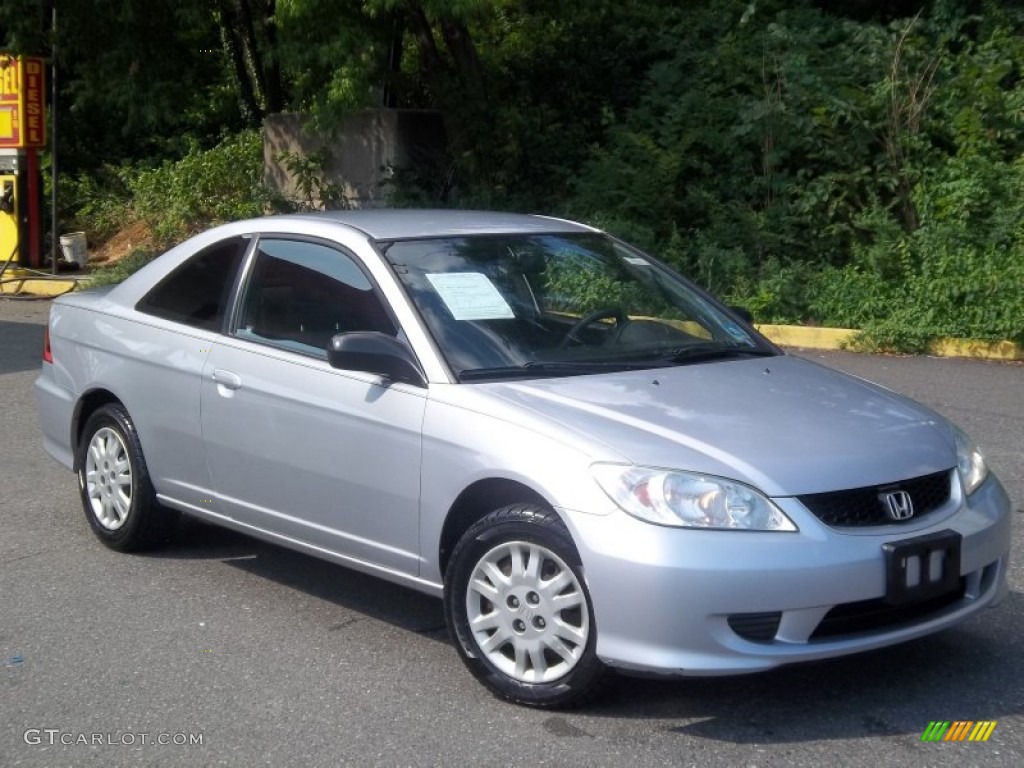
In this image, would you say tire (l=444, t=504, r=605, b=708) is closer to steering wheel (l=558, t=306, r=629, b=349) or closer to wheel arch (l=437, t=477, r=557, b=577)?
wheel arch (l=437, t=477, r=557, b=577)

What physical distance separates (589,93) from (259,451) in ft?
44.9

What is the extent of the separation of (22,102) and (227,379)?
1471 centimetres

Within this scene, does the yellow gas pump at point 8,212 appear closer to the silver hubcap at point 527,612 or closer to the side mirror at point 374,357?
the side mirror at point 374,357

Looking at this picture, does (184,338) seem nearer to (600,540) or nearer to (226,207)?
(600,540)

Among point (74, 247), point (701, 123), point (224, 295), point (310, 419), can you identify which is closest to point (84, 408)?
point (224, 295)

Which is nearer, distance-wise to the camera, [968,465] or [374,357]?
[968,465]

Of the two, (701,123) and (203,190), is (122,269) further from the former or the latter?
(701,123)

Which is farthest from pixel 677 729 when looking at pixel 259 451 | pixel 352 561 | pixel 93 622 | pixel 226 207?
pixel 226 207

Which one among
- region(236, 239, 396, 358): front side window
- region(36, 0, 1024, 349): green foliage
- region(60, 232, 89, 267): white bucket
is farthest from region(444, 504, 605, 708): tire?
region(60, 232, 89, 267): white bucket

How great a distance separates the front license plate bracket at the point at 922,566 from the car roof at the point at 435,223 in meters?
2.27

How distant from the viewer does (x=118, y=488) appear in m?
6.54

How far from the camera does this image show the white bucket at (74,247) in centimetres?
2022

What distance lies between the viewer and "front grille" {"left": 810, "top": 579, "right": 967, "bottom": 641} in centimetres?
437

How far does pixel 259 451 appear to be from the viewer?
18.4ft
